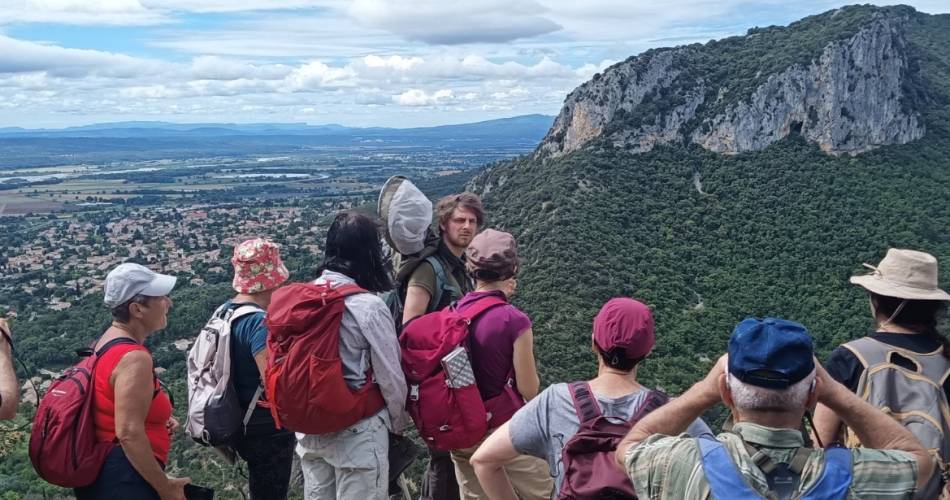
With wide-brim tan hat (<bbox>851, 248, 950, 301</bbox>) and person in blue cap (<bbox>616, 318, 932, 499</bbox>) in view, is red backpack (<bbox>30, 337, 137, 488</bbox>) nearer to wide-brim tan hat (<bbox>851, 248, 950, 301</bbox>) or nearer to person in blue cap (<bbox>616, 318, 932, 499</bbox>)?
person in blue cap (<bbox>616, 318, 932, 499</bbox>)

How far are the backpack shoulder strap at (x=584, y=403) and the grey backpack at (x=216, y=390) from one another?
1.88 m

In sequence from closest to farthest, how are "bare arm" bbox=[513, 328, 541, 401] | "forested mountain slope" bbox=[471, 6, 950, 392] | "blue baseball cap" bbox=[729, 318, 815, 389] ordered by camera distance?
1. "blue baseball cap" bbox=[729, 318, 815, 389]
2. "bare arm" bbox=[513, 328, 541, 401]
3. "forested mountain slope" bbox=[471, 6, 950, 392]

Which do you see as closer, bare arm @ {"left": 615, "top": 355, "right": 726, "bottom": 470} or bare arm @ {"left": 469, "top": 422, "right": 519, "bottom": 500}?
bare arm @ {"left": 615, "top": 355, "right": 726, "bottom": 470}

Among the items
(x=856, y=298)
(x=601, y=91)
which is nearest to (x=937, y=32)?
(x=601, y=91)

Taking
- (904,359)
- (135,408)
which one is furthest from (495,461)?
(904,359)

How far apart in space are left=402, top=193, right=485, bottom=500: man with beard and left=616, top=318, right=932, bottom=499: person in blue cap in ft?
6.44

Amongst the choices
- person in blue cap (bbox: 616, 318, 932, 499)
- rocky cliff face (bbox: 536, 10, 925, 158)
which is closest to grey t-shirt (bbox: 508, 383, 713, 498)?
person in blue cap (bbox: 616, 318, 932, 499)

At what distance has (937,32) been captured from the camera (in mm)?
75188

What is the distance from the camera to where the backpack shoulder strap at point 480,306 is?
3.51 metres

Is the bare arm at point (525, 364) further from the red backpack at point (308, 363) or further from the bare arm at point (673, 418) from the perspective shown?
the bare arm at point (673, 418)

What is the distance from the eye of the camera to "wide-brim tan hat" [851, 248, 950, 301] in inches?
121

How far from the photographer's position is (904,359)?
2961 millimetres

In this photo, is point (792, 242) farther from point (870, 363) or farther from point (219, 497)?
point (870, 363)

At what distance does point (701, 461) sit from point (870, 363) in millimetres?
1324
